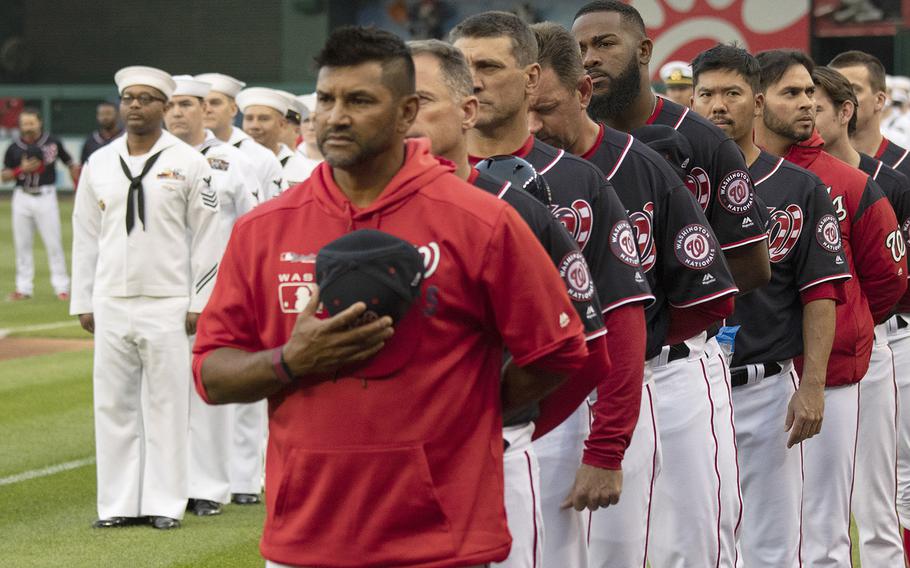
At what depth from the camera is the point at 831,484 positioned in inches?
249

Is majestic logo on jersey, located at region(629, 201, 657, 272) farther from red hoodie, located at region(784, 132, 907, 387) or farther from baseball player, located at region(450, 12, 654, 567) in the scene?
red hoodie, located at region(784, 132, 907, 387)

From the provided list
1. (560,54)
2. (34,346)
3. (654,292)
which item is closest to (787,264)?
(654,292)

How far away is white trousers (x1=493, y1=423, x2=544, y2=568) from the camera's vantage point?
3914 mm

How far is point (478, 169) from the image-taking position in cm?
426

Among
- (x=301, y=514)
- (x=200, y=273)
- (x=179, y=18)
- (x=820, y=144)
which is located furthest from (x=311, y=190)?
(x=179, y=18)

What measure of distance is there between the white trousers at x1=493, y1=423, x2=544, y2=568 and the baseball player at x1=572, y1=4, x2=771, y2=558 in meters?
1.33

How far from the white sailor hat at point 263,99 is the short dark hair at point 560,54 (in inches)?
311

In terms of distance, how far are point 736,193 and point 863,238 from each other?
1.29 metres

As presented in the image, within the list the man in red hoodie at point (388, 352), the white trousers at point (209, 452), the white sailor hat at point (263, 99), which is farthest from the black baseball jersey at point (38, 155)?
the man in red hoodie at point (388, 352)

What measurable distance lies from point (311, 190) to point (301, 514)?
2.46 feet

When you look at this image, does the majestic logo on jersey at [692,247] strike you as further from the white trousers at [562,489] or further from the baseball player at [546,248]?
the baseball player at [546,248]

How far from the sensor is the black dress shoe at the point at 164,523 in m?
8.78

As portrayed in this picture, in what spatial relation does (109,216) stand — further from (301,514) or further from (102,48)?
(102,48)

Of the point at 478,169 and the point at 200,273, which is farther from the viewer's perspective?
the point at 200,273
